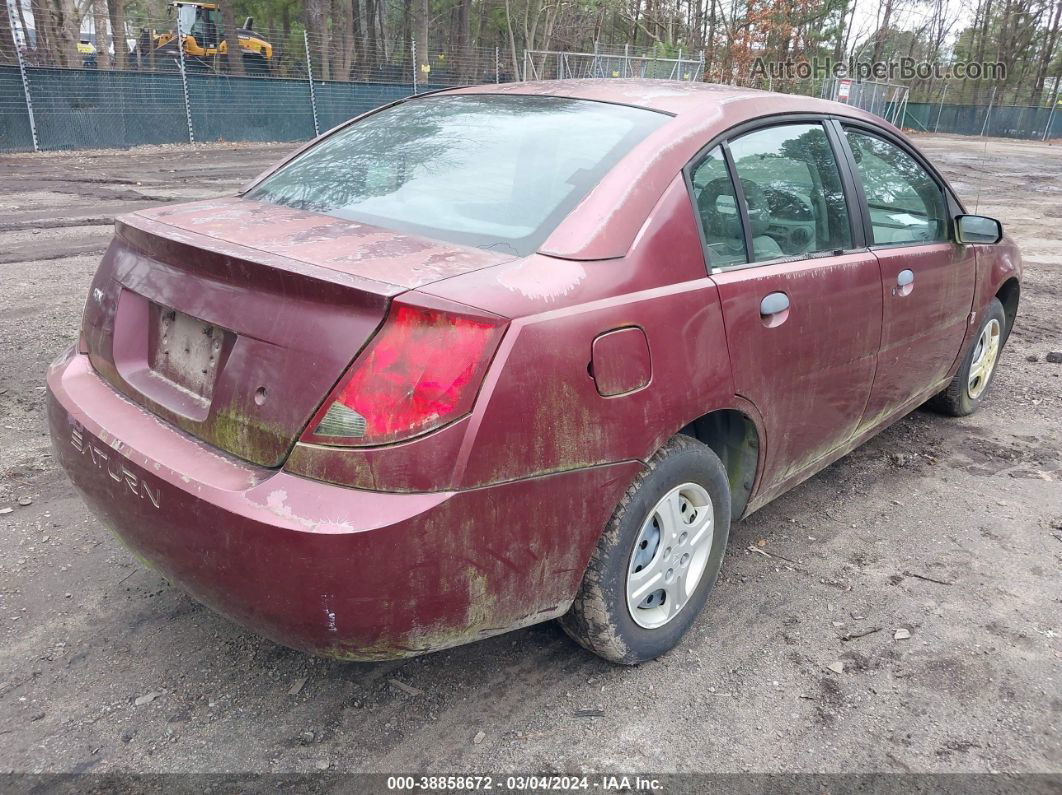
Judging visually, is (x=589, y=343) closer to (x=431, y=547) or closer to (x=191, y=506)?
(x=431, y=547)

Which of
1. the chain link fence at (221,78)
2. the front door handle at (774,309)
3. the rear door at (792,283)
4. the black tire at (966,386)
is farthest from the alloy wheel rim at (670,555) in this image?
the chain link fence at (221,78)

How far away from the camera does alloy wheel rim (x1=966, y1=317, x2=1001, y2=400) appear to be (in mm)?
4668

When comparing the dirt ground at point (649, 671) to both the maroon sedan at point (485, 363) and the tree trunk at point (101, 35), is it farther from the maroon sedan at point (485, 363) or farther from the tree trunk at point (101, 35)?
the tree trunk at point (101, 35)

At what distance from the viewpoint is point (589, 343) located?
6.91 feet

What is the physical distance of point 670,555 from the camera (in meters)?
2.57

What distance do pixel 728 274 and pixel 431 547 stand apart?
1.29m

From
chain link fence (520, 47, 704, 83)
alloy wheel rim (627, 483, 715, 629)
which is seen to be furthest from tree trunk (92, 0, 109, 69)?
alloy wheel rim (627, 483, 715, 629)

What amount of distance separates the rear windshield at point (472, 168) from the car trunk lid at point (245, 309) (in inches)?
6.2

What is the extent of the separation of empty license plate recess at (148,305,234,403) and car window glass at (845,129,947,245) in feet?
8.31

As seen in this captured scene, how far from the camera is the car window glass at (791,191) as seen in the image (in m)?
2.81

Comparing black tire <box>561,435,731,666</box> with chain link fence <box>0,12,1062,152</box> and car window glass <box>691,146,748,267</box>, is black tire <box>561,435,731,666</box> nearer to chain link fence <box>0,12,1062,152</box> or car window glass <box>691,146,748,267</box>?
car window glass <box>691,146,748,267</box>

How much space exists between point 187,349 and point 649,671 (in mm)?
1660

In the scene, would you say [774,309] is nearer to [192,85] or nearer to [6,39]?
[6,39]

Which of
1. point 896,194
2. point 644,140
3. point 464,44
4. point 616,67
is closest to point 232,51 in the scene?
point 616,67
